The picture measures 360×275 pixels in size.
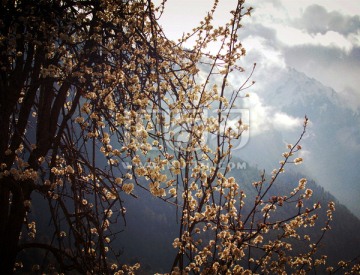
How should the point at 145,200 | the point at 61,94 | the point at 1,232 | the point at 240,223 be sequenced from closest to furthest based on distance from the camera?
the point at 240,223, the point at 1,232, the point at 61,94, the point at 145,200

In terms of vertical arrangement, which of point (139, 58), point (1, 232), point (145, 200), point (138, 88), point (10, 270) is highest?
point (145, 200)

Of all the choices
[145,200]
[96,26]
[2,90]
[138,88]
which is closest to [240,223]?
[138,88]

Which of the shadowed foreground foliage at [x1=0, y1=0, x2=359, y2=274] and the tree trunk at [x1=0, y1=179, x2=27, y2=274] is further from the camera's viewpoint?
the tree trunk at [x1=0, y1=179, x2=27, y2=274]

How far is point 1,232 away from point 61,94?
81.7 inches

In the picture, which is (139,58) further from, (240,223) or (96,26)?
(240,223)

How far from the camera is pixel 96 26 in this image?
A: 4047 mm

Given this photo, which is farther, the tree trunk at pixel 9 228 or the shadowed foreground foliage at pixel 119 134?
the tree trunk at pixel 9 228

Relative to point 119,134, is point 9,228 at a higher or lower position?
lower

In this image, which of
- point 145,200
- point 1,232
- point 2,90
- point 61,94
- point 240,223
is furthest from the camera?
point 145,200

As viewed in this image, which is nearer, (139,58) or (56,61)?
(56,61)

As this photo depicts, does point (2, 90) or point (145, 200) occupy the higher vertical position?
point (145, 200)

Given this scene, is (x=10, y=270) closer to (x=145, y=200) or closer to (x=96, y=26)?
(x=96, y=26)

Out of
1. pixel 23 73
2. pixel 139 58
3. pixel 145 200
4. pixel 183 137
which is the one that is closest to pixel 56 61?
pixel 23 73

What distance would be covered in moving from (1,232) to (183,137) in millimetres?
2777
